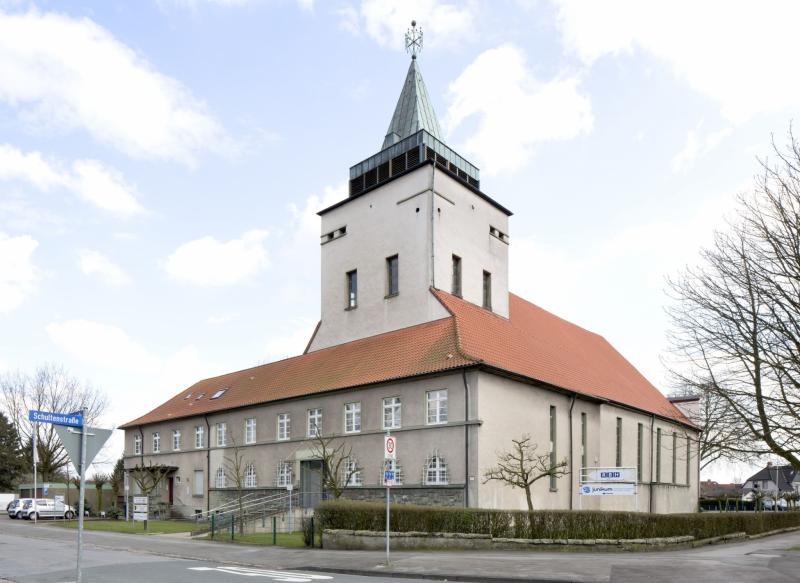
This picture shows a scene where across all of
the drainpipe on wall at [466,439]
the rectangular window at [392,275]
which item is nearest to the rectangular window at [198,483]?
the rectangular window at [392,275]

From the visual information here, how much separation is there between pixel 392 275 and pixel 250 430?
36.9 feet

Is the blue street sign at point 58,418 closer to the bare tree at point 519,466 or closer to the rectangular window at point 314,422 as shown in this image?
the bare tree at point 519,466

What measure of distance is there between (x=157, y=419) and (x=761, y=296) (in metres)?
37.3

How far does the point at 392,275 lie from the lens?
3484 centimetres

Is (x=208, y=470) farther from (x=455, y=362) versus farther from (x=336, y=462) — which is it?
(x=455, y=362)

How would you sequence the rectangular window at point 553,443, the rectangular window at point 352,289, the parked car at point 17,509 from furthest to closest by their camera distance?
the parked car at point 17,509, the rectangular window at point 352,289, the rectangular window at point 553,443

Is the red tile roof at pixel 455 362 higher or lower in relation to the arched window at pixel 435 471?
higher

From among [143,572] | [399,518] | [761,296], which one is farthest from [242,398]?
[761,296]

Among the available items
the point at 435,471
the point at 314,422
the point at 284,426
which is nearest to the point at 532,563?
the point at 435,471

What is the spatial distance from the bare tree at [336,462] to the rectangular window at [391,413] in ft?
7.87

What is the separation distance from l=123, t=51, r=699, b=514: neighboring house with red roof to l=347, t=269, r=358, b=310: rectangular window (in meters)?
0.07

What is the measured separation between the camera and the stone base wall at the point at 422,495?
1043 inches

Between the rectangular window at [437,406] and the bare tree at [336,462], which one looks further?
the bare tree at [336,462]

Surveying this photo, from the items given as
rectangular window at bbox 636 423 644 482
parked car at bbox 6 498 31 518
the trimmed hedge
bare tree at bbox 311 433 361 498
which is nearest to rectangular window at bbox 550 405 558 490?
bare tree at bbox 311 433 361 498
